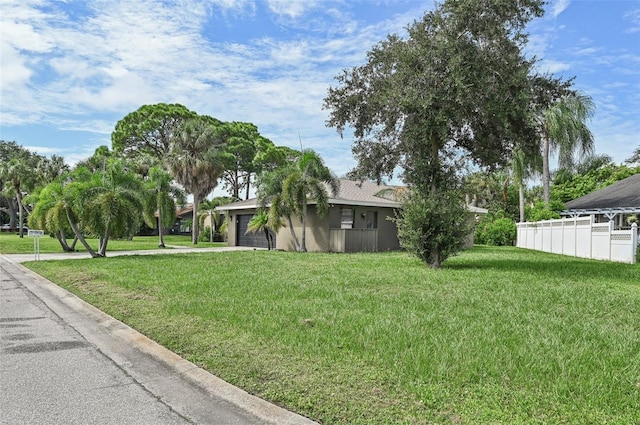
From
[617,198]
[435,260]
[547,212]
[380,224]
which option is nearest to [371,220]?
[380,224]

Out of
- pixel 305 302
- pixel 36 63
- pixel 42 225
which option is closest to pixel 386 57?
pixel 305 302

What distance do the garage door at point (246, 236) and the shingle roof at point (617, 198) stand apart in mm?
17563

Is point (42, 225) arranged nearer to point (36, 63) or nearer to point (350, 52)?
point (36, 63)

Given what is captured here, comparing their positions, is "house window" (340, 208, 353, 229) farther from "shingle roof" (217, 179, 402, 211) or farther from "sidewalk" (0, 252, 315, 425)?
"sidewalk" (0, 252, 315, 425)

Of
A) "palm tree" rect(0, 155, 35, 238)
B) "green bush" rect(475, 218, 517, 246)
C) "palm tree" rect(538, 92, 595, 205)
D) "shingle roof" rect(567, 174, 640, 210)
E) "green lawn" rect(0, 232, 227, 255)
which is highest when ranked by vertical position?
"palm tree" rect(538, 92, 595, 205)

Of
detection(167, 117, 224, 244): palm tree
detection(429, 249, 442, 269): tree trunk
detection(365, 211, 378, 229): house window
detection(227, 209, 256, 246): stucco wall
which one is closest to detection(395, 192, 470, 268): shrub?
detection(429, 249, 442, 269): tree trunk

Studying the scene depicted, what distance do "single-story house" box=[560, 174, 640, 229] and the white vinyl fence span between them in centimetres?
170

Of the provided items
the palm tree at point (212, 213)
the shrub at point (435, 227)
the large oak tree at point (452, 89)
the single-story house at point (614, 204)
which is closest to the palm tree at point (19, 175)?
the palm tree at point (212, 213)

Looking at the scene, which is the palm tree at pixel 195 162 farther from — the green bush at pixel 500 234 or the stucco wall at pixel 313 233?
the green bush at pixel 500 234

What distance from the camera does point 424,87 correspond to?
1216 centimetres

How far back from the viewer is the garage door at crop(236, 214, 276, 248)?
85.4 ft

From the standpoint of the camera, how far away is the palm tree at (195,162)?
31.8 m

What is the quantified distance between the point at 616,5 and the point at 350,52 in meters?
7.93

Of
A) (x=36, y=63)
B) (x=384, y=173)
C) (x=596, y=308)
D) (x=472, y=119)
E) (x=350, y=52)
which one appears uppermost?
(x=350, y=52)
